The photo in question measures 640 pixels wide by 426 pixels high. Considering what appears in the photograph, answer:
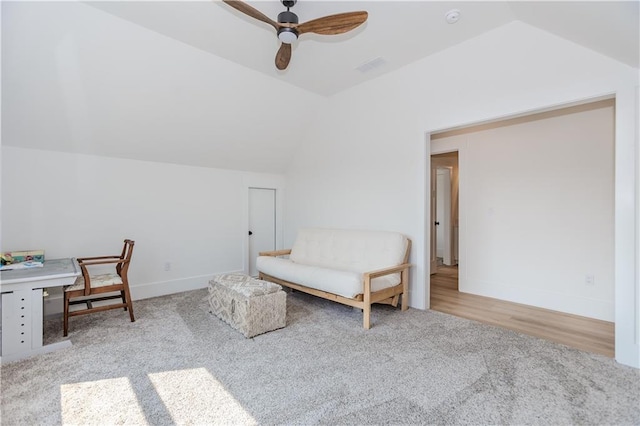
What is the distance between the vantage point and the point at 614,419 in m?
1.64

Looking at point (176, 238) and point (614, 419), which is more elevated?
point (176, 238)

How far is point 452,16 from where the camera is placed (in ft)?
8.31

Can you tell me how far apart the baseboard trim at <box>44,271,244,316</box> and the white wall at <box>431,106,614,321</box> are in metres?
3.90

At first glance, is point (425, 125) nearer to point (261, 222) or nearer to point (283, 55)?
point (283, 55)

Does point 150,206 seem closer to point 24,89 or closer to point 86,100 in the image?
point 86,100

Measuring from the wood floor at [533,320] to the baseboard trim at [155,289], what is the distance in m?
3.33

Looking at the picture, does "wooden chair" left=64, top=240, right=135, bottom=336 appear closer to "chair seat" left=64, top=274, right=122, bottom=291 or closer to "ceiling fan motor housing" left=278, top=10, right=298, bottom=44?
"chair seat" left=64, top=274, right=122, bottom=291

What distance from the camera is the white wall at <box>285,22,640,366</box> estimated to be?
220cm

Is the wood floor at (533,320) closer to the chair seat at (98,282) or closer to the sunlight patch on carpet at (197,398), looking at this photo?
the sunlight patch on carpet at (197,398)

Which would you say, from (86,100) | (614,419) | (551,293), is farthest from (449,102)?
(86,100)

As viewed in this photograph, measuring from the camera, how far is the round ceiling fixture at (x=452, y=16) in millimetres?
2479

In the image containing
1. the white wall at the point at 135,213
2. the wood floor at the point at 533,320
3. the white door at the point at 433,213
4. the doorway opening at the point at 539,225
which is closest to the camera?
the wood floor at the point at 533,320

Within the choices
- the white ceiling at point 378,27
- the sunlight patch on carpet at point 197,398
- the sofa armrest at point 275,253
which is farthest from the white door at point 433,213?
the sunlight patch on carpet at point 197,398

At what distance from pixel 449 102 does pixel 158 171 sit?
379 cm
